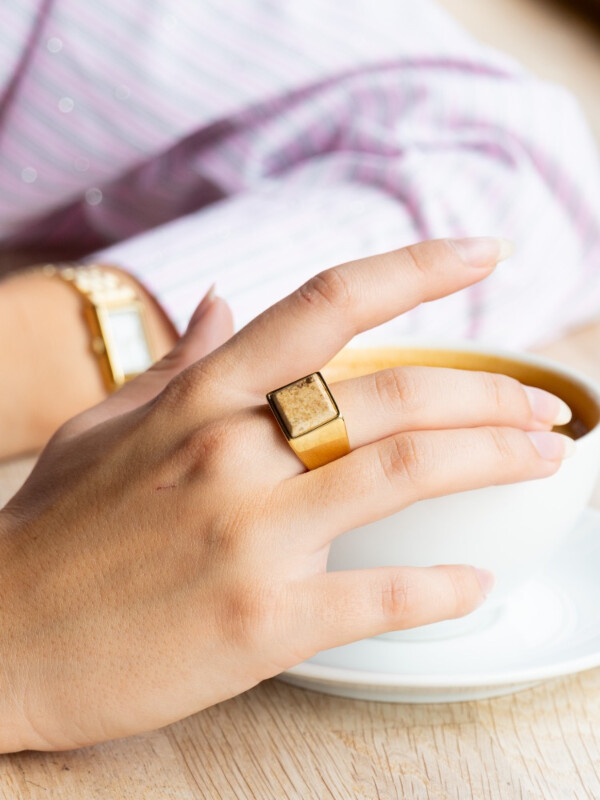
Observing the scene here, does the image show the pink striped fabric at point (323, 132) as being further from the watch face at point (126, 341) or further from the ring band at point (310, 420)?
the ring band at point (310, 420)

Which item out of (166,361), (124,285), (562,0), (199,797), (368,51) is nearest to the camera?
(199,797)

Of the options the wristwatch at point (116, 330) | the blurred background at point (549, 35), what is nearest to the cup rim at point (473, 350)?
the wristwatch at point (116, 330)

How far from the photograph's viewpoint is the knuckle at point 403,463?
335 mm

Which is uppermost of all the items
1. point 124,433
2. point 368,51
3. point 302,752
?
point 368,51

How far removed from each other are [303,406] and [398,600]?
2.9 inches

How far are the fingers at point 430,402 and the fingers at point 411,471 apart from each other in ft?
0.03

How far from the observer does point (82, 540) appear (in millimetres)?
351

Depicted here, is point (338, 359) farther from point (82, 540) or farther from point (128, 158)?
point (128, 158)

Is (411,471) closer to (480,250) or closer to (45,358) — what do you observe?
(480,250)

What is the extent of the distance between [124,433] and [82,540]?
1.8 inches

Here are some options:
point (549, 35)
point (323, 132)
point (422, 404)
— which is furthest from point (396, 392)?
point (549, 35)

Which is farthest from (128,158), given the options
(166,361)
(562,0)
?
(562,0)

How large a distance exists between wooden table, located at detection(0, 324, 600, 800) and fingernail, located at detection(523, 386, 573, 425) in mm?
105

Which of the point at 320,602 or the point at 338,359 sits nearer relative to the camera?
the point at 320,602
